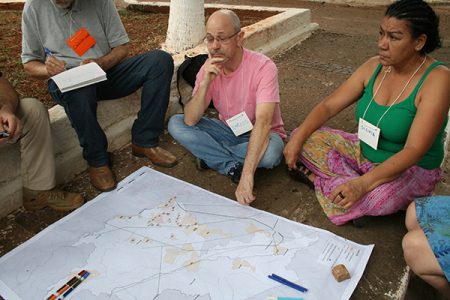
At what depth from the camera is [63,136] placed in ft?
8.68

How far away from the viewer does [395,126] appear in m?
2.22

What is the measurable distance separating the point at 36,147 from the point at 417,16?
2.19m

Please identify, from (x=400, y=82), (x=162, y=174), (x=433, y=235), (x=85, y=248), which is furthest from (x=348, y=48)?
(x=85, y=248)

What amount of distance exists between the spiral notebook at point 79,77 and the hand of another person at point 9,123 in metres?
0.35

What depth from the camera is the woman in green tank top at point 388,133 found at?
6.71ft

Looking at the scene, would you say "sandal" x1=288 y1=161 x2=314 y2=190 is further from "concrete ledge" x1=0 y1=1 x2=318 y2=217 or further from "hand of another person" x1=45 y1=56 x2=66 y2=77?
"hand of another person" x1=45 y1=56 x2=66 y2=77

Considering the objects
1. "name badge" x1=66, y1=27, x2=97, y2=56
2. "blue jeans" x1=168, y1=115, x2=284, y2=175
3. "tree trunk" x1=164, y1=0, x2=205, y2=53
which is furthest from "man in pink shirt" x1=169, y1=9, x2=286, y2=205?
"tree trunk" x1=164, y1=0, x2=205, y2=53

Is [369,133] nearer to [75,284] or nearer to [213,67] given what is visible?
[213,67]

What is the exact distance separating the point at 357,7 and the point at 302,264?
815 cm

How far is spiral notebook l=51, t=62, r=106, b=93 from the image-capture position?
7.75 ft

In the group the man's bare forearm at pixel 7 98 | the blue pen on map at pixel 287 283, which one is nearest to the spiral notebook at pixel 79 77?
the man's bare forearm at pixel 7 98

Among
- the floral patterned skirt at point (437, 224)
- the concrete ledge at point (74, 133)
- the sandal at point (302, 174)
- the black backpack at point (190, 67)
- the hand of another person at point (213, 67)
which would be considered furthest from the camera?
the black backpack at point (190, 67)

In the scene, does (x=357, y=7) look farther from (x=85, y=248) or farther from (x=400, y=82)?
(x=85, y=248)

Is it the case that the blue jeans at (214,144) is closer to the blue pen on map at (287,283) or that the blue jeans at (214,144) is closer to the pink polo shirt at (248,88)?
the pink polo shirt at (248,88)
